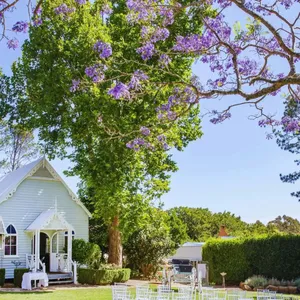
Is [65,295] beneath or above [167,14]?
beneath

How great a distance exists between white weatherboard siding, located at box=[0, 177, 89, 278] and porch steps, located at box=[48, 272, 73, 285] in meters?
1.65

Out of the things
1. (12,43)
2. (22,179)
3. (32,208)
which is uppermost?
(12,43)

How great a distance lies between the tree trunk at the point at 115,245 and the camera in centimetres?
2677

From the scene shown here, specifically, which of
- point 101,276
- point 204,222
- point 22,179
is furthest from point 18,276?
point 204,222

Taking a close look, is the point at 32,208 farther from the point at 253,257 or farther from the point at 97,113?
the point at 253,257

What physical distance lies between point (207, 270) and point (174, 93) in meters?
18.0

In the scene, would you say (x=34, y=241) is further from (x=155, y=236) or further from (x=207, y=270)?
(x=207, y=270)

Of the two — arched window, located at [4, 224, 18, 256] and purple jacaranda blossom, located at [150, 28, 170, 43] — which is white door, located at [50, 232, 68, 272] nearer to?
arched window, located at [4, 224, 18, 256]

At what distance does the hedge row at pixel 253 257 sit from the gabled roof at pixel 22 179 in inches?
273

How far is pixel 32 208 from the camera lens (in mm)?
26234

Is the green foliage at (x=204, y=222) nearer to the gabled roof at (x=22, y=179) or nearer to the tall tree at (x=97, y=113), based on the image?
the gabled roof at (x=22, y=179)

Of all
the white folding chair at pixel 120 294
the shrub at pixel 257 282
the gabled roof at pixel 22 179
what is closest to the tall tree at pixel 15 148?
the gabled roof at pixel 22 179

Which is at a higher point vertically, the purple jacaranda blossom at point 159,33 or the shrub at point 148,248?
the purple jacaranda blossom at point 159,33

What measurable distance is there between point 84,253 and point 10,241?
3.61 metres
